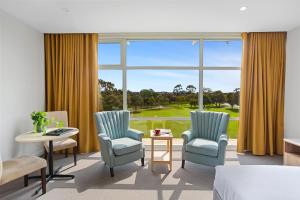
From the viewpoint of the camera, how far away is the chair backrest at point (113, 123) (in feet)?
12.1

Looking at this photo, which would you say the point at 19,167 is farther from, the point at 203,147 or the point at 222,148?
the point at 222,148

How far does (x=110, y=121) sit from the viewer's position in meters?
3.88

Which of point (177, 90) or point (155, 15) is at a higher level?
point (155, 15)

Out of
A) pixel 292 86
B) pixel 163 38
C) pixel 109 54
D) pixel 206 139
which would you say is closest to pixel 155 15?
pixel 163 38

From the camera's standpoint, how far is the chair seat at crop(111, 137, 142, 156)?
130 inches

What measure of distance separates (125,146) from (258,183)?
2125 millimetres

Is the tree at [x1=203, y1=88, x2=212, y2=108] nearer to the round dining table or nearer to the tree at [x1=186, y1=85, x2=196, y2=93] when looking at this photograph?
the tree at [x1=186, y1=85, x2=196, y2=93]

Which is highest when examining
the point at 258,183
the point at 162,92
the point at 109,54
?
the point at 109,54

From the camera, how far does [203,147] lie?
3365mm

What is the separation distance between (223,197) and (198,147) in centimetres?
149

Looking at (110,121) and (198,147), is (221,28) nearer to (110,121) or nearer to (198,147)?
(198,147)

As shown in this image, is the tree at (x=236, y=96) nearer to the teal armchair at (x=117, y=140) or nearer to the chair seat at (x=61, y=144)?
the teal armchair at (x=117, y=140)

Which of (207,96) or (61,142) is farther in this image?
(207,96)

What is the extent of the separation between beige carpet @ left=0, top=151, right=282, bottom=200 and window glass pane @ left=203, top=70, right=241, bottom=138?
1.26m
